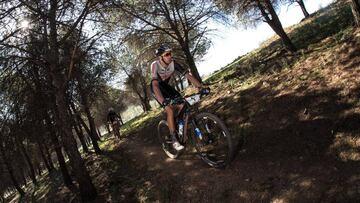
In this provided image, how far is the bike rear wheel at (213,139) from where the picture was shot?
7176 millimetres

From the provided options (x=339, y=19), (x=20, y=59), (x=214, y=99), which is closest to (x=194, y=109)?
(x=214, y=99)

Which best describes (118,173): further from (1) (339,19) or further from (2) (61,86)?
(1) (339,19)

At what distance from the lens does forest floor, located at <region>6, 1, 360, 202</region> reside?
5812 mm

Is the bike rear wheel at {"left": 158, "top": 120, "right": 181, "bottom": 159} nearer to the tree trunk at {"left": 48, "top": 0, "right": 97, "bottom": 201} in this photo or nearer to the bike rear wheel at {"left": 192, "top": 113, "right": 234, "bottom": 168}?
the bike rear wheel at {"left": 192, "top": 113, "right": 234, "bottom": 168}

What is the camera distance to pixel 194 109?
7715 millimetres

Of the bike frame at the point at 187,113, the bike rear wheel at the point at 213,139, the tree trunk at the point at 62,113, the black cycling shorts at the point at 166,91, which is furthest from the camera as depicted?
the tree trunk at the point at 62,113

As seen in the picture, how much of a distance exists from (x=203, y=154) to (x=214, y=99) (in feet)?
19.0

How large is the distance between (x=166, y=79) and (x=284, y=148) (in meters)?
3.18

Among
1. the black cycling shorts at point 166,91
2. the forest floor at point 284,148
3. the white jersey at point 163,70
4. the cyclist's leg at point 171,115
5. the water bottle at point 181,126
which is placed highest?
the white jersey at point 163,70

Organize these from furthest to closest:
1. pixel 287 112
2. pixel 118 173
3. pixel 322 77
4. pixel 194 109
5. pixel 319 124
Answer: pixel 118 173 → pixel 322 77 → pixel 287 112 → pixel 194 109 → pixel 319 124

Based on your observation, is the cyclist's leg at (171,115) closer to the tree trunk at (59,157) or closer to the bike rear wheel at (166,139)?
the bike rear wheel at (166,139)

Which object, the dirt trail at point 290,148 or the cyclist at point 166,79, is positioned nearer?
the dirt trail at point 290,148

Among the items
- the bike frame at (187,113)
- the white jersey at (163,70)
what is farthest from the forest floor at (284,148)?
the white jersey at (163,70)

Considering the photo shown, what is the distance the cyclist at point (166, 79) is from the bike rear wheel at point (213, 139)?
59cm
